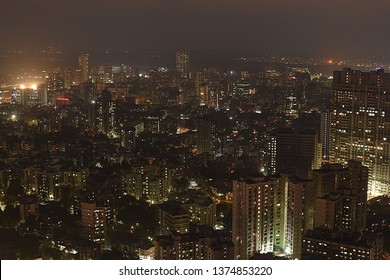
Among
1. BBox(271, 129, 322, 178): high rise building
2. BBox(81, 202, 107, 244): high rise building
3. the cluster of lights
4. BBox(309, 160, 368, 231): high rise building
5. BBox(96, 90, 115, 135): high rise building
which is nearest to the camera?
BBox(309, 160, 368, 231): high rise building

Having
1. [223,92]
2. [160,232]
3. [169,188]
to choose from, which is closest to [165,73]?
[223,92]

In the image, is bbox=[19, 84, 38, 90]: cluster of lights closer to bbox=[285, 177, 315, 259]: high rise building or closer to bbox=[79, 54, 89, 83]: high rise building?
bbox=[79, 54, 89, 83]: high rise building

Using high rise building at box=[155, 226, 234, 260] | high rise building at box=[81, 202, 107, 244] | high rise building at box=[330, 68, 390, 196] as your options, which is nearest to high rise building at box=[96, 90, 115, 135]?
high rise building at box=[330, 68, 390, 196]

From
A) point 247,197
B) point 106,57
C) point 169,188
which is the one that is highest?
point 106,57

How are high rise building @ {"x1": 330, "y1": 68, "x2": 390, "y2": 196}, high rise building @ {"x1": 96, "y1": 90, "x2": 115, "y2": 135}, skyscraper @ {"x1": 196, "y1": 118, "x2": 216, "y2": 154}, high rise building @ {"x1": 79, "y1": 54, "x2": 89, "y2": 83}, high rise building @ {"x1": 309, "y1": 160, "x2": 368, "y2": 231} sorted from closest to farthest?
high rise building @ {"x1": 309, "y1": 160, "x2": 368, "y2": 231}
high rise building @ {"x1": 79, "y1": 54, "x2": 89, "y2": 83}
high rise building @ {"x1": 330, "y1": 68, "x2": 390, "y2": 196}
skyscraper @ {"x1": 196, "y1": 118, "x2": 216, "y2": 154}
high rise building @ {"x1": 96, "y1": 90, "x2": 115, "y2": 135}

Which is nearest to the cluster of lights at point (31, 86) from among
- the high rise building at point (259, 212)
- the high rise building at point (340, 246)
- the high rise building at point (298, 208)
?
the high rise building at point (259, 212)

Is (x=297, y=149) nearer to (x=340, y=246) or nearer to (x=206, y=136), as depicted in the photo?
(x=206, y=136)

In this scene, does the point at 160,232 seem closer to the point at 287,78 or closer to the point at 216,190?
the point at 216,190

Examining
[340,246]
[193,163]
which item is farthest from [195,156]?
[340,246]
